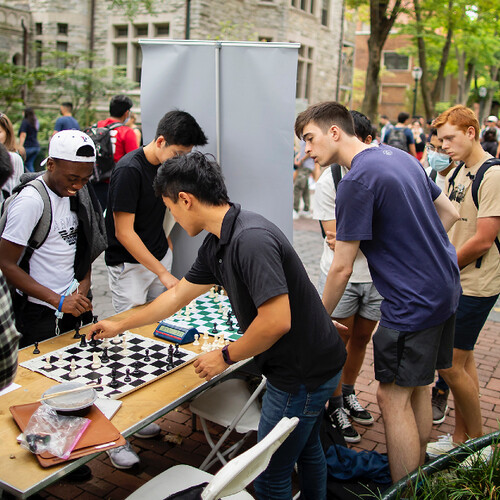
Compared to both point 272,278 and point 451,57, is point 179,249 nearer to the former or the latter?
point 272,278

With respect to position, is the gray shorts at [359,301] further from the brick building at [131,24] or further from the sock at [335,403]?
the brick building at [131,24]

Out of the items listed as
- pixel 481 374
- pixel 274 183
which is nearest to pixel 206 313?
pixel 274 183

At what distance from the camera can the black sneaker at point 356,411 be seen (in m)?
4.14

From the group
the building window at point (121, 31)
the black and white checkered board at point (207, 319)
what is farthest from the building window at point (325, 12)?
the black and white checkered board at point (207, 319)

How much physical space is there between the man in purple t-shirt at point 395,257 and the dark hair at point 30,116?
387 inches

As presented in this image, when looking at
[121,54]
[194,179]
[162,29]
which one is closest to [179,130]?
[194,179]

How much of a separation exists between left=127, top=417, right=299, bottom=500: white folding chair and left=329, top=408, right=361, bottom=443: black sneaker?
1.61 meters

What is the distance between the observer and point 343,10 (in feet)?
87.2

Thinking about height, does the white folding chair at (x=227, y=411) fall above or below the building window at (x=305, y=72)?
below

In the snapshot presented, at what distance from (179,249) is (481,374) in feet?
9.81

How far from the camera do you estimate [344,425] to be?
3912 millimetres

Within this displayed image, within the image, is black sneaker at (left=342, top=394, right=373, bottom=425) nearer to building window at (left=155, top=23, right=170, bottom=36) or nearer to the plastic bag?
the plastic bag

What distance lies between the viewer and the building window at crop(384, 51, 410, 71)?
45406 mm

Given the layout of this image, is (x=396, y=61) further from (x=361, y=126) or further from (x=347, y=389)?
(x=347, y=389)
